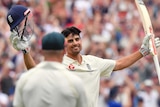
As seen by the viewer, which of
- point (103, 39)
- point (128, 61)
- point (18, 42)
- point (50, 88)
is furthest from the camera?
point (103, 39)

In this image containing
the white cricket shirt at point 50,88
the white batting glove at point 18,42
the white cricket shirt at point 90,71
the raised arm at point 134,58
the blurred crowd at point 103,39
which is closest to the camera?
the white cricket shirt at point 50,88

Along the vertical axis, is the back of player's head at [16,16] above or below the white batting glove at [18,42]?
above

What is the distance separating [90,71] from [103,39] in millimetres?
8047

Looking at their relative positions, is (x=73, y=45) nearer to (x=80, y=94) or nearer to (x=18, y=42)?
(x=18, y=42)

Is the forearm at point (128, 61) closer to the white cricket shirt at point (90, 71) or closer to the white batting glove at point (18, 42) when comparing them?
the white cricket shirt at point (90, 71)

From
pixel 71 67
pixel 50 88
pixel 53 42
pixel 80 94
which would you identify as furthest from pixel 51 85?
pixel 71 67

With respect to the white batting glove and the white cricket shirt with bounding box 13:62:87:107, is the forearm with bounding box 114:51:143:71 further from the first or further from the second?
the white cricket shirt with bounding box 13:62:87:107

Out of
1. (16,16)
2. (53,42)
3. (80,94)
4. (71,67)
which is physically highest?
(16,16)

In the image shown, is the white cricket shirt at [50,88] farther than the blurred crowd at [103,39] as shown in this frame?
No

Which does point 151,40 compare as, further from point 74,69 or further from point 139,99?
point 139,99

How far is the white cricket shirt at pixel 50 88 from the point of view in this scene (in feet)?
20.8

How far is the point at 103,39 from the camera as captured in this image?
1659 cm

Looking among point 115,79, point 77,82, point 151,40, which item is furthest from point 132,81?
point 77,82

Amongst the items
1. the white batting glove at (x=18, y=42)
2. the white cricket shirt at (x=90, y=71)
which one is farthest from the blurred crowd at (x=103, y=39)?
the white batting glove at (x=18, y=42)
